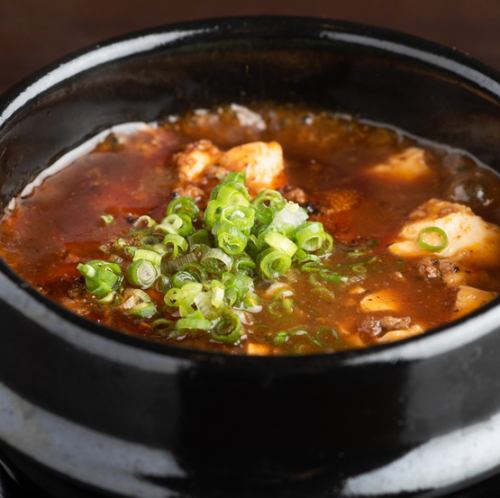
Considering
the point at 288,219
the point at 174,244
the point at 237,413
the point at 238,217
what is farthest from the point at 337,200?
the point at 237,413

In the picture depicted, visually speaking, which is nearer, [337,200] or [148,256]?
[148,256]

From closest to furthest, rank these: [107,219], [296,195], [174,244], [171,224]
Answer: [174,244], [171,224], [107,219], [296,195]

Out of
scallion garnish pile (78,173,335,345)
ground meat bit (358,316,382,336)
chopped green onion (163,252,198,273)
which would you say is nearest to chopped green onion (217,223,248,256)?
scallion garnish pile (78,173,335,345)

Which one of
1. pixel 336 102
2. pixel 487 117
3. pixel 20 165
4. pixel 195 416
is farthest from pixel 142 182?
pixel 195 416

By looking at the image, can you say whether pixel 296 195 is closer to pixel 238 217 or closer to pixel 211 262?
pixel 238 217

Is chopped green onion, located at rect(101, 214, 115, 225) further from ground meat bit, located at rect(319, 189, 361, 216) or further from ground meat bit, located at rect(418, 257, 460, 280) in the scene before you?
ground meat bit, located at rect(418, 257, 460, 280)

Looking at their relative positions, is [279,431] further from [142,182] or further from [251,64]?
[251,64]

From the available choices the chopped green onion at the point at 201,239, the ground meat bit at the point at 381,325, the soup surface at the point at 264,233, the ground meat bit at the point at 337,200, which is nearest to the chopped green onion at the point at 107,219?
the soup surface at the point at 264,233
